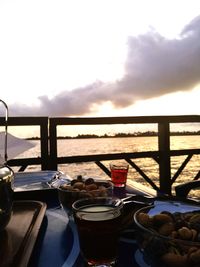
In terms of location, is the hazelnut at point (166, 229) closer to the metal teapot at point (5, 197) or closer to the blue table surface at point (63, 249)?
the blue table surface at point (63, 249)

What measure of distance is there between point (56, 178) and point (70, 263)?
0.82 meters

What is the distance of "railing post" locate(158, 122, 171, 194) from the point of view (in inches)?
136

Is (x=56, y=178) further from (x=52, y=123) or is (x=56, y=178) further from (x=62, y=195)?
(x=52, y=123)

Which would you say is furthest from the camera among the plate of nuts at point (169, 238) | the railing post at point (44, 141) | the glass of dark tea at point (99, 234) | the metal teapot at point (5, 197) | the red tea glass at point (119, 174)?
the railing post at point (44, 141)

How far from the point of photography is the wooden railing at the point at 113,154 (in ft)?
9.59

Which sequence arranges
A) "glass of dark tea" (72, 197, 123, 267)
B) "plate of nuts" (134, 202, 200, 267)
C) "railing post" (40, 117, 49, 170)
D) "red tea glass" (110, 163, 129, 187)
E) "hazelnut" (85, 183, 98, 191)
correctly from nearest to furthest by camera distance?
"plate of nuts" (134, 202, 200, 267) < "glass of dark tea" (72, 197, 123, 267) < "hazelnut" (85, 183, 98, 191) < "red tea glass" (110, 163, 129, 187) < "railing post" (40, 117, 49, 170)

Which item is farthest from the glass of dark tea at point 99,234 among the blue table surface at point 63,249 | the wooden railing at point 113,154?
the wooden railing at point 113,154

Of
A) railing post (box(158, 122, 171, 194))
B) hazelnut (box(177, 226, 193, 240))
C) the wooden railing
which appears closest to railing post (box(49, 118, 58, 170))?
the wooden railing

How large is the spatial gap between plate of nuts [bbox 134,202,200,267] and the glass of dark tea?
5cm

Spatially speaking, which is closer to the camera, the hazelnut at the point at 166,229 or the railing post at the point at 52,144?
the hazelnut at the point at 166,229

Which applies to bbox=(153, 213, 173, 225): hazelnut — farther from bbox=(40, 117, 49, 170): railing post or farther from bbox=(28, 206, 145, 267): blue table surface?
bbox=(40, 117, 49, 170): railing post

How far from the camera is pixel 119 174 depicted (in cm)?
131

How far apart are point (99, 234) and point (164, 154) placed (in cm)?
295

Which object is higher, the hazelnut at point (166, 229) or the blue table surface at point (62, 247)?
the hazelnut at point (166, 229)
